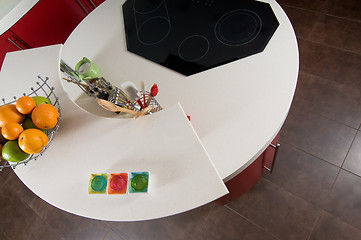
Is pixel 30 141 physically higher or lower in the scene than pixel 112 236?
higher

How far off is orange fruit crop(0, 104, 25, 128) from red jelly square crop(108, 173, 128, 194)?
1.37 feet

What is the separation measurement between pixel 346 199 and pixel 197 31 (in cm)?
135

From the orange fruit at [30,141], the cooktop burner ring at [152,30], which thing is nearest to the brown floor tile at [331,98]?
the cooktop burner ring at [152,30]

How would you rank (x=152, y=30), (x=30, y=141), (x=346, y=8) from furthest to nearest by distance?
(x=346, y=8) < (x=152, y=30) < (x=30, y=141)

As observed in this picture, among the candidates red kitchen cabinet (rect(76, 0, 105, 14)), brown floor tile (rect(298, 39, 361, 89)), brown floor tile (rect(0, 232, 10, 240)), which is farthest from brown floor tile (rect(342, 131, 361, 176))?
brown floor tile (rect(0, 232, 10, 240))

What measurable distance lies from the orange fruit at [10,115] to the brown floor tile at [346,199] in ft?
5.63

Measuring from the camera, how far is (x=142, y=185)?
3.09 ft

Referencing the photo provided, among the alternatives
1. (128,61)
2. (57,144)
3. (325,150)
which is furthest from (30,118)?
(325,150)

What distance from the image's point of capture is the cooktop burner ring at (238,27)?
1258 mm

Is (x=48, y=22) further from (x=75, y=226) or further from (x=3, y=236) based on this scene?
(x=3, y=236)

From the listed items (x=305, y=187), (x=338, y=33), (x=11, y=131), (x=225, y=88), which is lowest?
(x=305, y=187)

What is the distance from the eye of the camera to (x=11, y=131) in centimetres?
95

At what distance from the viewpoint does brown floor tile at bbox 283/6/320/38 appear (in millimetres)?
2195

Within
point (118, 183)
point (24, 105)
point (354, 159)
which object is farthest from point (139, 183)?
point (354, 159)
